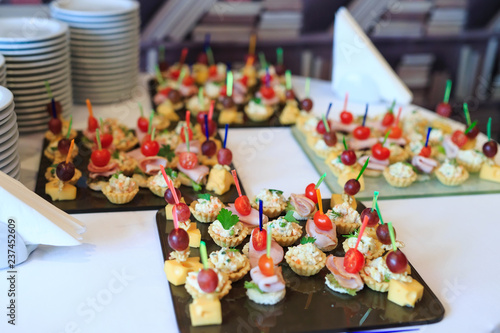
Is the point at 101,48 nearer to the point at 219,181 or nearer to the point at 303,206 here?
the point at 219,181

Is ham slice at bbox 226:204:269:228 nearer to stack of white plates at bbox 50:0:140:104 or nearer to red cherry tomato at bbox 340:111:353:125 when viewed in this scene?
red cherry tomato at bbox 340:111:353:125

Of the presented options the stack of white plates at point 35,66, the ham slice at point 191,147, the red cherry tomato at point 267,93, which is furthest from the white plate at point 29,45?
the red cherry tomato at point 267,93

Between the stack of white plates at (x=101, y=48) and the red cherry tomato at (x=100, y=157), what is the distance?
0.76 metres

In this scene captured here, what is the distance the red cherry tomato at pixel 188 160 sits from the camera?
2.16 meters

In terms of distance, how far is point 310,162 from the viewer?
2.41m

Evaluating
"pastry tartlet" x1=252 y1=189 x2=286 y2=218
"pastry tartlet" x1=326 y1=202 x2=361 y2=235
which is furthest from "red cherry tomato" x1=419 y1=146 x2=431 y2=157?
"pastry tartlet" x1=252 y1=189 x2=286 y2=218

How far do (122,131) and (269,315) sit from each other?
1.21 metres

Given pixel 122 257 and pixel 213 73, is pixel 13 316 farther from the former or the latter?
pixel 213 73

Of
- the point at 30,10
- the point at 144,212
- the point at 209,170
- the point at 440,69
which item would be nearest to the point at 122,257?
the point at 144,212

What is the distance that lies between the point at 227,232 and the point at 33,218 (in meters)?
0.55

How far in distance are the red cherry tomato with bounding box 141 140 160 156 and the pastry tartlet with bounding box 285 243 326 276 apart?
2.53ft

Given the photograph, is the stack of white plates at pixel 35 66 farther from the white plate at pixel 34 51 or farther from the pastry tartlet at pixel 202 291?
the pastry tartlet at pixel 202 291

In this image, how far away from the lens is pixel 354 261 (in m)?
1.63

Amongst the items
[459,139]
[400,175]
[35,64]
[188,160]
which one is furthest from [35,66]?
[459,139]
